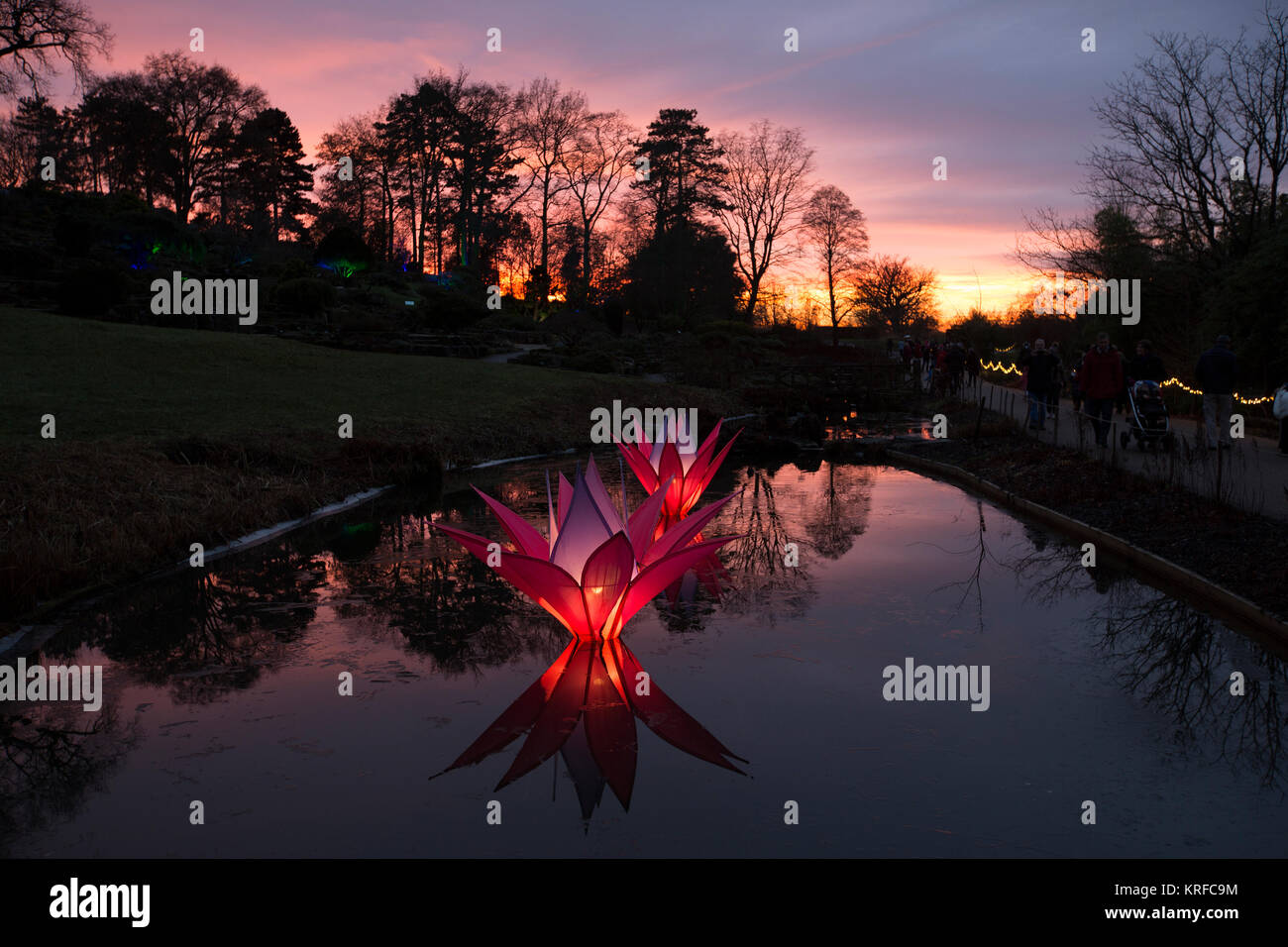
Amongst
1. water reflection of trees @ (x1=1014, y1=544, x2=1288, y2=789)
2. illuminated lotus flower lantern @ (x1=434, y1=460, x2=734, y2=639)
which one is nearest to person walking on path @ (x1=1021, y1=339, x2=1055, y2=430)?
water reflection of trees @ (x1=1014, y1=544, x2=1288, y2=789)

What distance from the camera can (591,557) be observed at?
215 inches

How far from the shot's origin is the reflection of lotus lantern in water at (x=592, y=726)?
4641 mm

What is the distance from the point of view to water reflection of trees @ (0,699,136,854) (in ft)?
14.1

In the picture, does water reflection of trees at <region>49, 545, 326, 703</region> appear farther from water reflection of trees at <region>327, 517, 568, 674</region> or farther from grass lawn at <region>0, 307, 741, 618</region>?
grass lawn at <region>0, 307, 741, 618</region>

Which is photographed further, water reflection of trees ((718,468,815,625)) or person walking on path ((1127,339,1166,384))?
person walking on path ((1127,339,1166,384))

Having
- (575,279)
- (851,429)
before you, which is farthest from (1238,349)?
(575,279)

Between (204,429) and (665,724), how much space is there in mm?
11837

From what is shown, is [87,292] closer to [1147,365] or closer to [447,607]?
[447,607]

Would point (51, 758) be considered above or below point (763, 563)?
below

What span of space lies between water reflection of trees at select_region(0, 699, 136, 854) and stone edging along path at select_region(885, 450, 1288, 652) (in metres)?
7.52

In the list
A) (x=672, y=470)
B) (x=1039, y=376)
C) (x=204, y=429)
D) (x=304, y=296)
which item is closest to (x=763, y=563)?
(x=672, y=470)

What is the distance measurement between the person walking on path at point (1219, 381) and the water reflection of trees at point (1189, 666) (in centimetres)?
715
